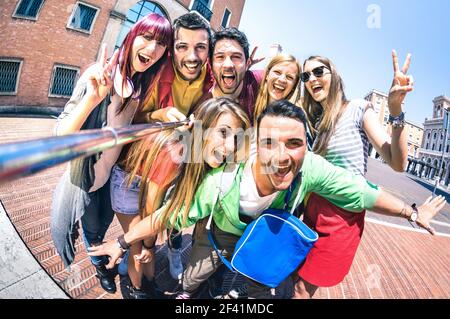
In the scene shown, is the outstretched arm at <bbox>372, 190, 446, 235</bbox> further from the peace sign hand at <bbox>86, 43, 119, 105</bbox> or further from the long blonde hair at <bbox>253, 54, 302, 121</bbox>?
the peace sign hand at <bbox>86, 43, 119, 105</bbox>

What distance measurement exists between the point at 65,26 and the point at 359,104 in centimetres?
283

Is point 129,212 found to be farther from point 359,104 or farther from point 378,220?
point 378,220

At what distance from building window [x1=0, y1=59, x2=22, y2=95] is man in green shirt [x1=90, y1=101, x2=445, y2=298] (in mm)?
1743

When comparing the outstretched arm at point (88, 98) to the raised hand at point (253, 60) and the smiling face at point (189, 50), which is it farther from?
the raised hand at point (253, 60)

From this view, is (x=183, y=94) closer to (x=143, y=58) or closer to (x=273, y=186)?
(x=143, y=58)

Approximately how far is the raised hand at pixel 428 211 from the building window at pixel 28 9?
3.82m

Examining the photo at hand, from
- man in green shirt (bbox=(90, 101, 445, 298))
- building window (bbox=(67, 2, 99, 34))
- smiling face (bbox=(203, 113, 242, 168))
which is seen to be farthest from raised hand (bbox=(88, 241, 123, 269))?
building window (bbox=(67, 2, 99, 34))

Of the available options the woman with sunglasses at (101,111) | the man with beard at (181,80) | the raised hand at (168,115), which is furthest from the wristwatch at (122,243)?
the raised hand at (168,115)

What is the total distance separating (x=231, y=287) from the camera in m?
2.38

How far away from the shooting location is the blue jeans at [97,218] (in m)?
2.05

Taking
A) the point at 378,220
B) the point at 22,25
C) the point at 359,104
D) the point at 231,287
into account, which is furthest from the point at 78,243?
the point at 378,220

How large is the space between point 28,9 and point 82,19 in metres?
0.43

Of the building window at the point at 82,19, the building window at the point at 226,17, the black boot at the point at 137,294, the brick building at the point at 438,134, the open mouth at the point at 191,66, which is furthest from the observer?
the brick building at the point at 438,134

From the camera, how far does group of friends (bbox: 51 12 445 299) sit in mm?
1596
